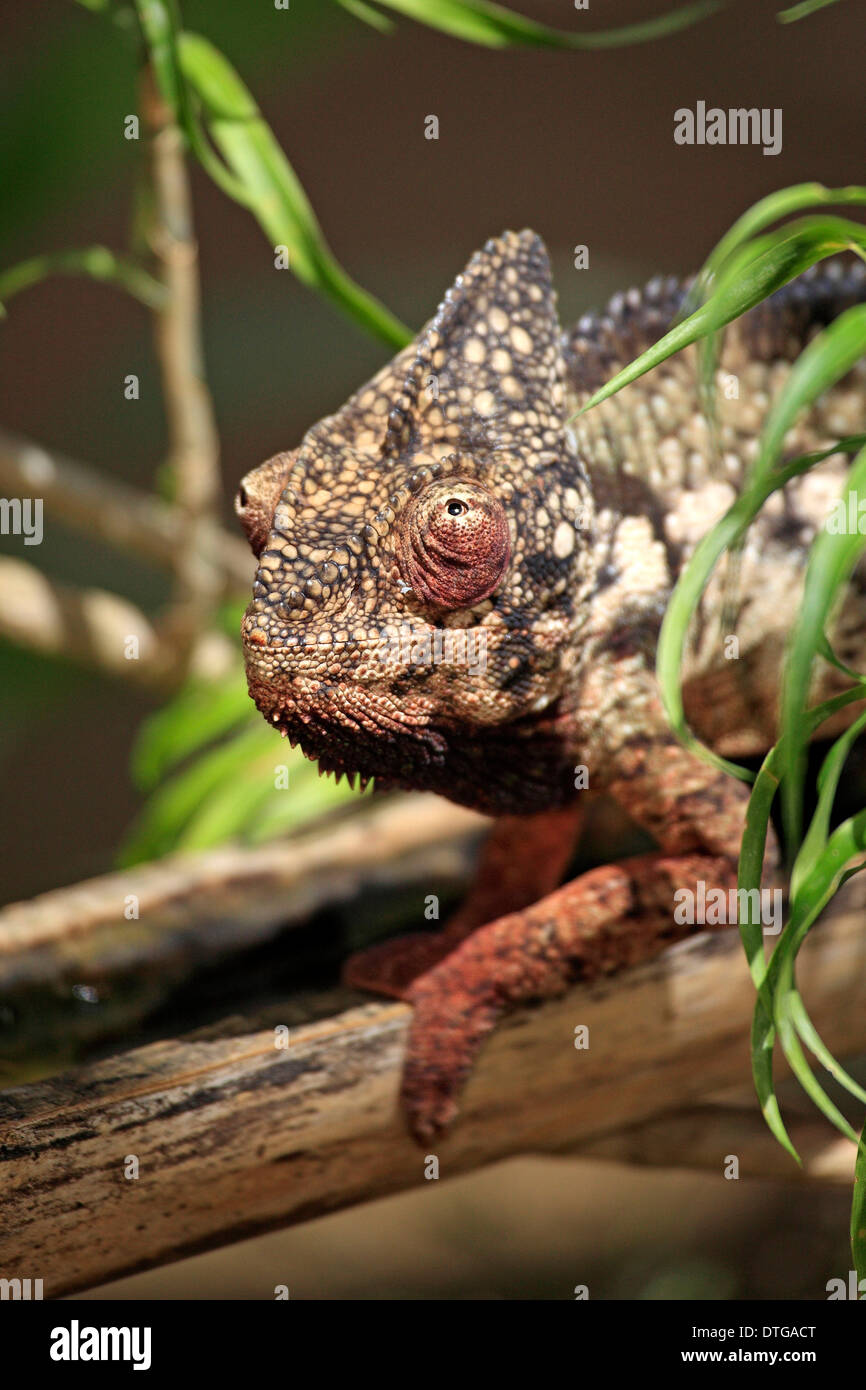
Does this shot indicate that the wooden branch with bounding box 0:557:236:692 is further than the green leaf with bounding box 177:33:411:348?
Yes

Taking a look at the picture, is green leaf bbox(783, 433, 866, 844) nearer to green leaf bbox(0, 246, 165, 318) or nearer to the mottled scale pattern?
the mottled scale pattern

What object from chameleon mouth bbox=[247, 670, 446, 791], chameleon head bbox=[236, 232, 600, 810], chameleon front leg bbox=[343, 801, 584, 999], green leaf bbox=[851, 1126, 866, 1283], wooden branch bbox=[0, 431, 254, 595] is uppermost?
wooden branch bbox=[0, 431, 254, 595]

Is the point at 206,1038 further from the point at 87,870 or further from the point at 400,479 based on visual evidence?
the point at 87,870

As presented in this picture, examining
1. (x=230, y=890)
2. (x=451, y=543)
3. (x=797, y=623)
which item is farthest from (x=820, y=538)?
(x=230, y=890)

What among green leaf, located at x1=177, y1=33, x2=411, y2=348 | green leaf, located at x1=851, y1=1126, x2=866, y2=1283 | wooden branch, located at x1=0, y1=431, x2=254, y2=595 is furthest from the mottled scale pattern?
wooden branch, located at x1=0, y1=431, x2=254, y2=595

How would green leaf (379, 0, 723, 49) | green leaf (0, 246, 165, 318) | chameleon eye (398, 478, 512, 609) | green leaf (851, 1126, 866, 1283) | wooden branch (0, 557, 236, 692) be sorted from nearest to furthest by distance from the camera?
1. green leaf (851, 1126, 866, 1283)
2. chameleon eye (398, 478, 512, 609)
3. green leaf (379, 0, 723, 49)
4. green leaf (0, 246, 165, 318)
5. wooden branch (0, 557, 236, 692)

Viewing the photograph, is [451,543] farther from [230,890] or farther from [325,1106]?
[230,890]

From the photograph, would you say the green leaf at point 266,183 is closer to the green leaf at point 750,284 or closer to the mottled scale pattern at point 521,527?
the mottled scale pattern at point 521,527

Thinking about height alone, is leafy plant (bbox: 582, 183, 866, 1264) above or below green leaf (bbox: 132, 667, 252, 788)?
below
